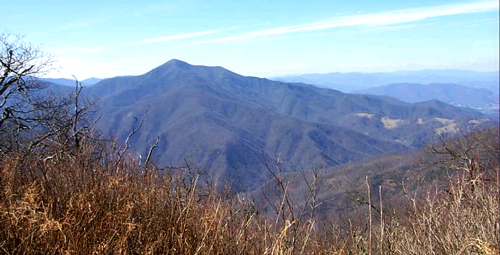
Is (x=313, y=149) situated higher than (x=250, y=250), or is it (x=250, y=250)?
(x=250, y=250)

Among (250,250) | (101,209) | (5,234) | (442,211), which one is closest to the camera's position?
(5,234)

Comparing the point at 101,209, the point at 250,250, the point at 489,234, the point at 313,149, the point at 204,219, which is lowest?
the point at 313,149

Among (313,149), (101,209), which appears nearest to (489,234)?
(101,209)

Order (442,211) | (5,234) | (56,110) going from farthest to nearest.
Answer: (56,110) → (442,211) → (5,234)

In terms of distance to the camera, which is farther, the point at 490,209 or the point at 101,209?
the point at 490,209

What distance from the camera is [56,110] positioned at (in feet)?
43.8

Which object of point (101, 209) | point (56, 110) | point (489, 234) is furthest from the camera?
point (56, 110)

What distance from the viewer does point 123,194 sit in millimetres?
3320

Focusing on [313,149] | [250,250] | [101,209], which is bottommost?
[313,149]

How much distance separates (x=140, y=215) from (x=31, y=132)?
42.7 ft

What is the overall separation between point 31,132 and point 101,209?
42.7 ft

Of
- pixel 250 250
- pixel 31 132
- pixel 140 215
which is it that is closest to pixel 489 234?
pixel 250 250

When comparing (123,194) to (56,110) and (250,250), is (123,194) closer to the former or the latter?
(250,250)

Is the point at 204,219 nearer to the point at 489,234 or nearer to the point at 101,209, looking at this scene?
the point at 101,209
